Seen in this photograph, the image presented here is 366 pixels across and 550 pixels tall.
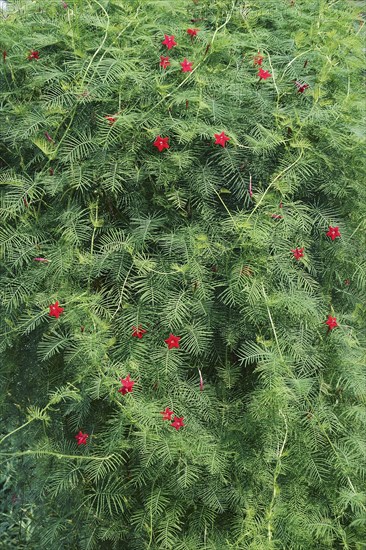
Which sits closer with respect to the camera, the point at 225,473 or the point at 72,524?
the point at 225,473

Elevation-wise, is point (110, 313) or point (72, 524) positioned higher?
point (110, 313)

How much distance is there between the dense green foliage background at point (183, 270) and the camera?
1.67 m

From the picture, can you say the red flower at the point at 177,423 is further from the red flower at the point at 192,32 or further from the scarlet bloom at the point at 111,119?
the red flower at the point at 192,32

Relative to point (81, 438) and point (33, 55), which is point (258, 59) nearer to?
point (33, 55)

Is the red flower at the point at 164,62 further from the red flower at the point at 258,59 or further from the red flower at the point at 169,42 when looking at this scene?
the red flower at the point at 258,59

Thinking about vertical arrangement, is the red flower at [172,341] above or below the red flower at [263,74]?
below

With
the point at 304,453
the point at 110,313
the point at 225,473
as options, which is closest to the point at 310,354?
the point at 304,453

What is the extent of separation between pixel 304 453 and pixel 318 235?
532 mm

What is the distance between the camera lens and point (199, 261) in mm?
1680

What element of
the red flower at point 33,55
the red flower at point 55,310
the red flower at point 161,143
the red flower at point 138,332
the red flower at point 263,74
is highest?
the red flower at point 33,55

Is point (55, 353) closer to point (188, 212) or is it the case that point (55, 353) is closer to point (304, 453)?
point (188, 212)

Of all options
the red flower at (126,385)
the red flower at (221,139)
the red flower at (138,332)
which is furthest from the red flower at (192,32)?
the red flower at (126,385)

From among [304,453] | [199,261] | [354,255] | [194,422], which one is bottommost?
[304,453]

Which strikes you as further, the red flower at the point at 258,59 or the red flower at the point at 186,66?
the red flower at the point at 258,59
